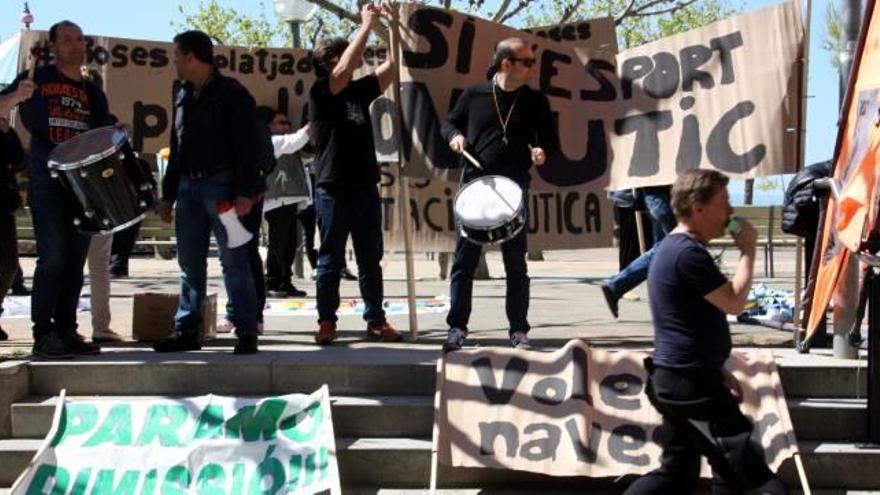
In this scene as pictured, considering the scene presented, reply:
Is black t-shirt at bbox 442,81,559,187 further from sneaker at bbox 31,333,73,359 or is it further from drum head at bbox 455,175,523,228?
sneaker at bbox 31,333,73,359

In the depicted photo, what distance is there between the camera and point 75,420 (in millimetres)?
6664

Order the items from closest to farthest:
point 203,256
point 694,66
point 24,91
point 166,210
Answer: point 24,91 → point 203,256 → point 166,210 → point 694,66

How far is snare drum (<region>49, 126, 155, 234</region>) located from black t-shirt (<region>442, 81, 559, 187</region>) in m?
1.80

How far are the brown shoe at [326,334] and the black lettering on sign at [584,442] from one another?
6.90ft

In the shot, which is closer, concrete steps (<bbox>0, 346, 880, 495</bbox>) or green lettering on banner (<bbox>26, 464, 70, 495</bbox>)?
green lettering on banner (<bbox>26, 464, 70, 495</bbox>)

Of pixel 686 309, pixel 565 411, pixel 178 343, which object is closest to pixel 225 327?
pixel 178 343

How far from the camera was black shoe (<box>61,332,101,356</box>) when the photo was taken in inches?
298

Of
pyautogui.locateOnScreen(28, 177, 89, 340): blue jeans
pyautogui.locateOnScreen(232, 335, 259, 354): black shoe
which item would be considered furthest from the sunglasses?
pyautogui.locateOnScreen(28, 177, 89, 340): blue jeans

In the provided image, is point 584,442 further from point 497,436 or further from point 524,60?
point 524,60

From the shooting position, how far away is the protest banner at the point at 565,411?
6.40 metres

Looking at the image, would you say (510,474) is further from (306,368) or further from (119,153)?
(119,153)

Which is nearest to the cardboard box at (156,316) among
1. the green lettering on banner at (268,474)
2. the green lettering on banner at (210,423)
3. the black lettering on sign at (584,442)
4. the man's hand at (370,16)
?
the green lettering on banner at (210,423)

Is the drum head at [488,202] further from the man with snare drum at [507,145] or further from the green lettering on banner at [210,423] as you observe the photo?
the green lettering on banner at [210,423]

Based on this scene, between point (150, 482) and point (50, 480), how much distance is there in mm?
464
